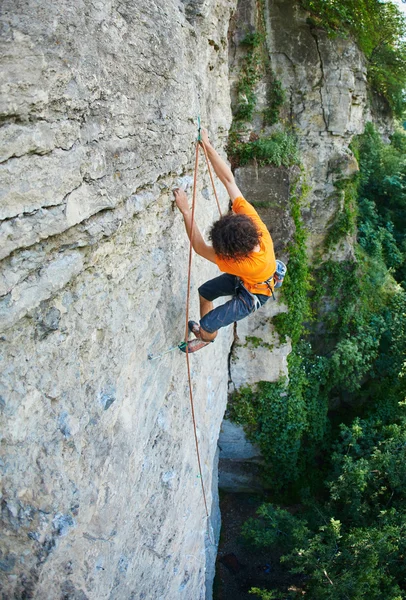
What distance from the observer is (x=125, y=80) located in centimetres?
258

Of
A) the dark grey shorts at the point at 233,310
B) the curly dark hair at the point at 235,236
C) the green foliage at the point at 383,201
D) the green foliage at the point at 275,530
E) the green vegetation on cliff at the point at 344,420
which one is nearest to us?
the curly dark hair at the point at 235,236

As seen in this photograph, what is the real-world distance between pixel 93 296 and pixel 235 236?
45.1 inches

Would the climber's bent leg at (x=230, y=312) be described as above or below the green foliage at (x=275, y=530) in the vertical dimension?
above

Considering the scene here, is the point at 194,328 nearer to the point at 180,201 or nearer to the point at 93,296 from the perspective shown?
the point at 180,201

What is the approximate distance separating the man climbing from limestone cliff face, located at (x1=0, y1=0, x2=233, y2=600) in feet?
0.81

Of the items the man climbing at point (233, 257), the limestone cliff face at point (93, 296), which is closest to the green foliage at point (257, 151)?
the limestone cliff face at point (93, 296)

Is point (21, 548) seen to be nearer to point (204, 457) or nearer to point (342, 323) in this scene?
point (204, 457)

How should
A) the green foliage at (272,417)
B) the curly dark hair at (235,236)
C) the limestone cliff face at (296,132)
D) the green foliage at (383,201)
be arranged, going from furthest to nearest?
1. the green foliage at (383,201)
2. the green foliage at (272,417)
3. the limestone cliff face at (296,132)
4. the curly dark hair at (235,236)

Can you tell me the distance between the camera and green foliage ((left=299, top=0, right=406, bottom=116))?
7871 mm

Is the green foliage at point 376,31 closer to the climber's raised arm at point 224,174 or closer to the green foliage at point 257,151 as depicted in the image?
the green foliage at point 257,151

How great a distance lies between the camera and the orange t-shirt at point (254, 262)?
10.8 feet

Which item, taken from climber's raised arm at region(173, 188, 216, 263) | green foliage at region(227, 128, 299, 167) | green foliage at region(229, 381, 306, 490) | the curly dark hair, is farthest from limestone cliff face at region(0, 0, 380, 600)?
green foliage at region(229, 381, 306, 490)

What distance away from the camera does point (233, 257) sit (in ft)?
10.4

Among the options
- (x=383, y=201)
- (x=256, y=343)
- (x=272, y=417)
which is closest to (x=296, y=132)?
(x=256, y=343)
